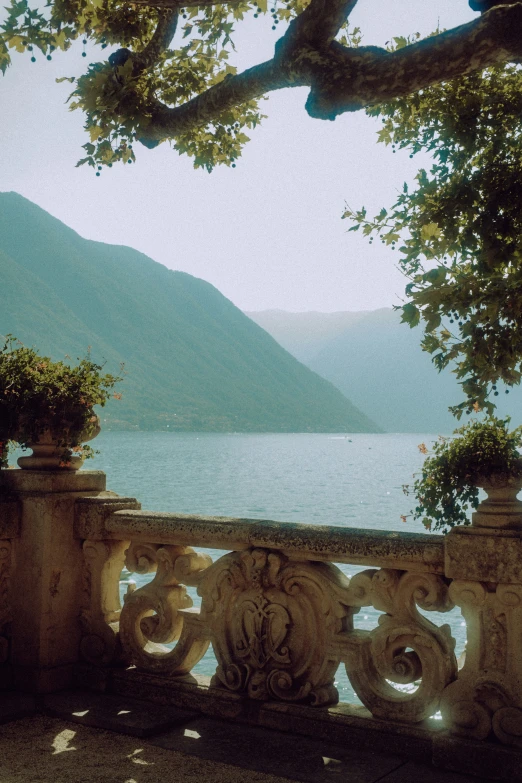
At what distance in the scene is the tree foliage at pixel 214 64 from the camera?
149 inches

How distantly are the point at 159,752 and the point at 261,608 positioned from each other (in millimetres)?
819

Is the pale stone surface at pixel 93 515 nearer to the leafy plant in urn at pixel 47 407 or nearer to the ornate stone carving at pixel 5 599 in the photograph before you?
the leafy plant in urn at pixel 47 407

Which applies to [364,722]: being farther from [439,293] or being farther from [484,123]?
[484,123]

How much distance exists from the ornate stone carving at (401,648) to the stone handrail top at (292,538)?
0.31 feet

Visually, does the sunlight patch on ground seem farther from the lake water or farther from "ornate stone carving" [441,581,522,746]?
the lake water

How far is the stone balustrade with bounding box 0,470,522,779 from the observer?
345 cm

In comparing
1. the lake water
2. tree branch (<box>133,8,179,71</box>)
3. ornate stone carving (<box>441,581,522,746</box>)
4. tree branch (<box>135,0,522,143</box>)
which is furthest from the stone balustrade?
the lake water

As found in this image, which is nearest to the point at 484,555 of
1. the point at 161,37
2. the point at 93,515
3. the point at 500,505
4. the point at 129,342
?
the point at 500,505

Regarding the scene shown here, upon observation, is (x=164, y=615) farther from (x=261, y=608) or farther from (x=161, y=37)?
(x=161, y=37)

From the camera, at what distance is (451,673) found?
141 inches

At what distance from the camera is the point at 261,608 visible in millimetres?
4004

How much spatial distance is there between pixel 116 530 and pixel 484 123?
3.67 m

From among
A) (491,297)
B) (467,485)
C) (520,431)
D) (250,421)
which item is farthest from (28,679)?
(250,421)

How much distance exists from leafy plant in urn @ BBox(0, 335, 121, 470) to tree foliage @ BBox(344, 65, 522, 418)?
1.87 metres
